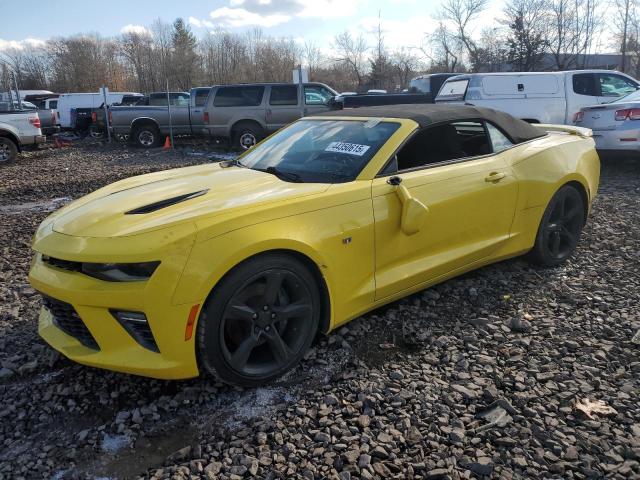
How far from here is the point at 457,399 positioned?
8.88ft

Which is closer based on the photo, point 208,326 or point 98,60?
point 208,326

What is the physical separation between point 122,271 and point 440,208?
205cm

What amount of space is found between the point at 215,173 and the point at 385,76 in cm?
5350

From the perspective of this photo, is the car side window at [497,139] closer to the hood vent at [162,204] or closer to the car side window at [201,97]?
the hood vent at [162,204]

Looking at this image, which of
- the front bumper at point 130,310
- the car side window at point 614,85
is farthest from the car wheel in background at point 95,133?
the front bumper at point 130,310

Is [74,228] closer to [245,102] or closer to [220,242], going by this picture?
[220,242]

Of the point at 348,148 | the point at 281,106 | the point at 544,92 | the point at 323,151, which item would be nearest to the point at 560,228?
the point at 348,148

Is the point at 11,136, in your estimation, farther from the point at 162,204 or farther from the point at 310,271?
the point at 310,271

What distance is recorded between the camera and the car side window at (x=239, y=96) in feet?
46.1

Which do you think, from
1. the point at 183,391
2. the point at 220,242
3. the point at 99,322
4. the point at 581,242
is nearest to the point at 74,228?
the point at 99,322

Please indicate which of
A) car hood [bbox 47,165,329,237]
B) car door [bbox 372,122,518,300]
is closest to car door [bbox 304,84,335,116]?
car door [bbox 372,122,518,300]

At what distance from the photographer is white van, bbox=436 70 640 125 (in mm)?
10617

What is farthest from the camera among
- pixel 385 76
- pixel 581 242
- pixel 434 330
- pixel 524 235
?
pixel 385 76

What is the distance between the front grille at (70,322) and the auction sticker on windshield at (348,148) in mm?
1901
